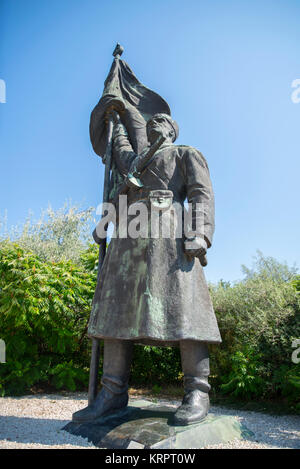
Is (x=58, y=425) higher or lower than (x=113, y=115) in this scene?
lower

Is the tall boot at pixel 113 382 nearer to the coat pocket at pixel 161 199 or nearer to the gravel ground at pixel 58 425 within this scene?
the gravel ground at pixel 58 425

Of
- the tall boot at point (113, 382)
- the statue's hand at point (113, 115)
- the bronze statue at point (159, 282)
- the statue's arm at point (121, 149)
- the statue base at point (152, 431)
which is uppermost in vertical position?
the statue's hand at point (113, 115)

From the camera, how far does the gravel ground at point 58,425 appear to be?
2.94 meters

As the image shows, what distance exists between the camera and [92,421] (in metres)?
3.07

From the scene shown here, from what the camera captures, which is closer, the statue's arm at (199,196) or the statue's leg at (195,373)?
the statue's leg at (195,373)

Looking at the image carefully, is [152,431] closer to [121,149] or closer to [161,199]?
[161,199]

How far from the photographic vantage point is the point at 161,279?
315 cm

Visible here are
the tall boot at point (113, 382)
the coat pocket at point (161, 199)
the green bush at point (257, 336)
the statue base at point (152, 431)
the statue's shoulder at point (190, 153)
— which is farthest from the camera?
the green bush at point (257, 336)

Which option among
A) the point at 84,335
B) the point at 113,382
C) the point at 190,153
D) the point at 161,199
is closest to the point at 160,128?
the point at 190,153

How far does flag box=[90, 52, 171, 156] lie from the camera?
4.18m

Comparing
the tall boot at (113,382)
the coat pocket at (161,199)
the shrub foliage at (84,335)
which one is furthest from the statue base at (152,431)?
the shrub foliage at (84,335)

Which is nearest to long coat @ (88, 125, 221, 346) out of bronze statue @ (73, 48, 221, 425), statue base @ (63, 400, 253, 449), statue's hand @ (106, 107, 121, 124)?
bronze statue @ (73, 48, 221, 425)

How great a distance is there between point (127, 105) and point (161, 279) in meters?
2.25

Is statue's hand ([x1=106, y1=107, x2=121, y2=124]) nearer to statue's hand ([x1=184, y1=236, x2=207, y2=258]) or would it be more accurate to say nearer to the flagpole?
the flagpole
